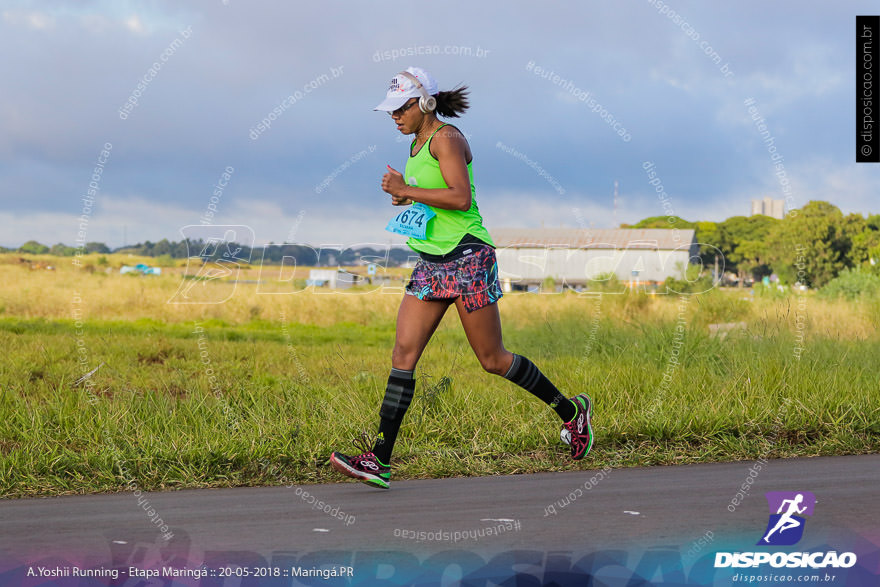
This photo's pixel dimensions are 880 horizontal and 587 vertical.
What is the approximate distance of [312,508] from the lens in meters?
4.34

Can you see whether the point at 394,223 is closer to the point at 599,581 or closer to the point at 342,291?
the point at 599,581

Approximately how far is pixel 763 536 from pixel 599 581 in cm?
97

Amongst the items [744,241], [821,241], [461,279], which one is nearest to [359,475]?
[461,279]

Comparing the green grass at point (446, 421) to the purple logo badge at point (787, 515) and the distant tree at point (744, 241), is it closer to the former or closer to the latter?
the purple logo badge at point (787, 515)

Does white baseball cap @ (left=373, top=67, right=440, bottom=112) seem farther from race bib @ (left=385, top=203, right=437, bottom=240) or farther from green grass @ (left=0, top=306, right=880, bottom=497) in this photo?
green grass @ (left=0, top=306, right=880, bottom=497)

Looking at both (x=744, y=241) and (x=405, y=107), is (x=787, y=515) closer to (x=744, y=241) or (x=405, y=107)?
(x=405, y=107)

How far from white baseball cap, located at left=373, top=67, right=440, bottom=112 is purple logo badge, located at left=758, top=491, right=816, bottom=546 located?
2.77m

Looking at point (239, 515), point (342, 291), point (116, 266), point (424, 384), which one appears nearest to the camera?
point (239, 515)

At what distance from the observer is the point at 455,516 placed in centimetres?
404

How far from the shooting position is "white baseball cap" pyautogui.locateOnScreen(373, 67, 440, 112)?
470cm

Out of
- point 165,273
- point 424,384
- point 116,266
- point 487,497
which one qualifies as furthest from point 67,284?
point 487,497

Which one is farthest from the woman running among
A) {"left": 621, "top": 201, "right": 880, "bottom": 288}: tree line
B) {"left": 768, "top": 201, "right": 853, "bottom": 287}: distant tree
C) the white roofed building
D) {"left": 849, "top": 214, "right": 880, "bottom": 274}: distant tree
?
{"left": 849, "top": 214, "right": 880, "bottom": 274}: distant tree

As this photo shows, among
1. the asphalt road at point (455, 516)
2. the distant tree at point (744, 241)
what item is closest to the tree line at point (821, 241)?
the distant tree at point (744, 241)

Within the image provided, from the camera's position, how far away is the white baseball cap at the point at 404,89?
185 inches
